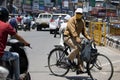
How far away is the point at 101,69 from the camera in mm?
11461

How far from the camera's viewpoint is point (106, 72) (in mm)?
11172

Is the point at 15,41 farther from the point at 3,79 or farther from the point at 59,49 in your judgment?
the point at 59,49

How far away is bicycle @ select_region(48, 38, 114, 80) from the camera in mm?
11117

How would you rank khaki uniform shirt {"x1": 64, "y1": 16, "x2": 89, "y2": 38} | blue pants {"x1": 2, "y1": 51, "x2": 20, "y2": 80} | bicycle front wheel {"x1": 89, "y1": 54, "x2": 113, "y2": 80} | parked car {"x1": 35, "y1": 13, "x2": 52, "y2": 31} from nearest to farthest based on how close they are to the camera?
blue pants {"x1": 2, "y1": 51, "x2": 20, "y2": 80}
bicycle front wheel {"x1": 89, "y1": 54, "x2": 113, "y2": 80}
khaki uniform shirt {"x1": 64, "y1": 16, "x2": 89, "y2": 38}
parked car {"x1": 35, "y1": 13, "x2": 52, "y2": 31}

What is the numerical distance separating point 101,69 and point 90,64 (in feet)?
1.35

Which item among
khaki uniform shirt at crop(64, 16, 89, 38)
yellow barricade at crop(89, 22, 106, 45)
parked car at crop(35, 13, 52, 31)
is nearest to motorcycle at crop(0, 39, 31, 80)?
khaki uniform shirt at crop(64, 16, 89, 38)

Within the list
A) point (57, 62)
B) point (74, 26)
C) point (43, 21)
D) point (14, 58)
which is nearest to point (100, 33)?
point (57, 62)

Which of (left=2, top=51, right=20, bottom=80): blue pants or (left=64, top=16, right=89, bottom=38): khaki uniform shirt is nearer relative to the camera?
(left=2, top=51, right=20, bottom=80): blue pants

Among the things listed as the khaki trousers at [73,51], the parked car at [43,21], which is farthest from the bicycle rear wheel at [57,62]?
the parked car at [43,21]

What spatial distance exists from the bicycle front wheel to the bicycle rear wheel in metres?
0.81

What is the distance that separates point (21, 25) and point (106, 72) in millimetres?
38414

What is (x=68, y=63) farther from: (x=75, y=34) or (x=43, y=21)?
(x=43, y=21)

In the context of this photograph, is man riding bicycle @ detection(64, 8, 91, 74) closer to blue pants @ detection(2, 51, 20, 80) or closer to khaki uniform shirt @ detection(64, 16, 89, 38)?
khaki uniform shirt @ detection(64, 16, 89, 38)

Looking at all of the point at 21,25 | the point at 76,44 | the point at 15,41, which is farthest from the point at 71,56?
the point at 21,25
